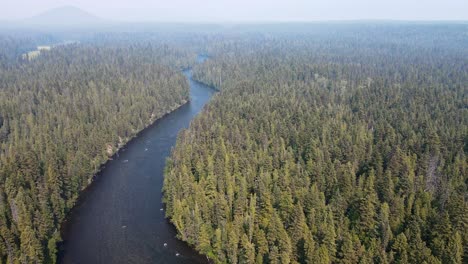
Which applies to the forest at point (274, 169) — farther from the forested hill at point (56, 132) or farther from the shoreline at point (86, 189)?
the shoreline at point (86, 189)

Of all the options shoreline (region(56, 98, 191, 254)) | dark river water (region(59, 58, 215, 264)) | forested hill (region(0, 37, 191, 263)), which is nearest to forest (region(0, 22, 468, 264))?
forested hill (region(0, 37, 191, 263))

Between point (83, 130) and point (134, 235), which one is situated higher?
point (83, 130)

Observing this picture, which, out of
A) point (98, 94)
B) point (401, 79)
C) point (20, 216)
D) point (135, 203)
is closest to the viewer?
point (20, 216)

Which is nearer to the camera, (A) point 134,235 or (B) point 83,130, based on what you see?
(A) point 134,235

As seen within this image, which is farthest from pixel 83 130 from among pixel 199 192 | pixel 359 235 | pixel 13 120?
pixel 359 235

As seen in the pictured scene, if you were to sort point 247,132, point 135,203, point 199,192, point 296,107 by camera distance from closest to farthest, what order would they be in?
point 199,192, point 135,203, point 247,132, point 296,107

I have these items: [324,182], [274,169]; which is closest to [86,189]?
[274,169]

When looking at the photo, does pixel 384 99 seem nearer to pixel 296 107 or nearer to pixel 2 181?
pixel 296 107
